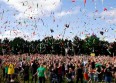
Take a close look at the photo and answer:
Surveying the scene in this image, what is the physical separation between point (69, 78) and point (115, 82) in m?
7.27

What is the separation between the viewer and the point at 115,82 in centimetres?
2808

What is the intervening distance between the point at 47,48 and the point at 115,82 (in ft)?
321

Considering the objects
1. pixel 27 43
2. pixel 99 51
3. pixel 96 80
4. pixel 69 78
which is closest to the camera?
pixel 69 78

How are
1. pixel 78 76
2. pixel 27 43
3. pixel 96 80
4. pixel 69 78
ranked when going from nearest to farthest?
pixel 69 78
pixel 78 76
pixel 96 80
pixel 27 43

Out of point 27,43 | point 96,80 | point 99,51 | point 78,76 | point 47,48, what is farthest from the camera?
point 27,43

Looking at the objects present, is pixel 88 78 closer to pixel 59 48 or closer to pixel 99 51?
pixel 99 51

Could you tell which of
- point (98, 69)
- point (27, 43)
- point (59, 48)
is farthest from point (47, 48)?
point (98, 69)

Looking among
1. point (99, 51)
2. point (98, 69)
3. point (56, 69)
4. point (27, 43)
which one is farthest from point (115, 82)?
point (27, 43)

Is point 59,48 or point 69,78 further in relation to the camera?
point 59,48

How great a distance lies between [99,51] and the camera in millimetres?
115688

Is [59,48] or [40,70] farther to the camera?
[59,48]

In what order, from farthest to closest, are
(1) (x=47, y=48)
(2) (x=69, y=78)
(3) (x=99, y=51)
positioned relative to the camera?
(1) (x=47, y=48) < (3) (x=99, y=51) < (2) (x=69, y=78)

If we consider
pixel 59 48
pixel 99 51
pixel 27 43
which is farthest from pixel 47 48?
pixel 27 43

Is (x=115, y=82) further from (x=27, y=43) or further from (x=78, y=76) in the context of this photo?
(x=27, y=43)
